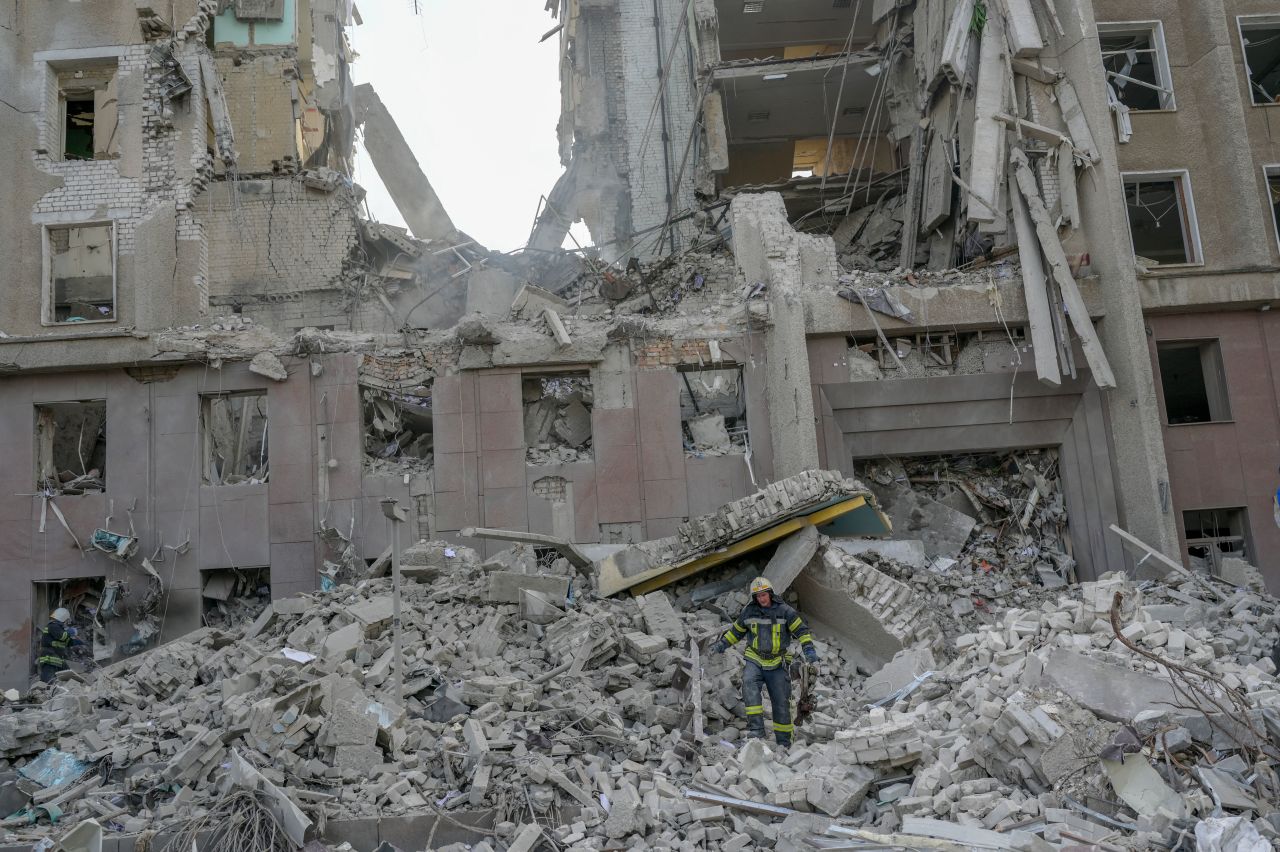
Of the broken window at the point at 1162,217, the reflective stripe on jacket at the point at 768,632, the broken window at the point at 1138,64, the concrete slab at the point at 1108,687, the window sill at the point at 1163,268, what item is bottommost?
the concrete slab at the point at 1108,687

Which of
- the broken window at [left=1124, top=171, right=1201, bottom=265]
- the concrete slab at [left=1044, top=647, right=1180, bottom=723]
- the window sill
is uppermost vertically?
the broken window at [left=1124, top=171, right=1201, bottom=265]

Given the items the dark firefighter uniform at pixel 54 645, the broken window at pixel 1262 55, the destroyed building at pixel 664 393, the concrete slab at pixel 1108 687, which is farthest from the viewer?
the broken window at pixel 1262 55

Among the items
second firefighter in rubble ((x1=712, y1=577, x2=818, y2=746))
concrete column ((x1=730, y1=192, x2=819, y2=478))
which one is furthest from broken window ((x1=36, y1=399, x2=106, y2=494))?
second firefighter in rubble ((x1=712, y1=577, x2=818, y2=746))

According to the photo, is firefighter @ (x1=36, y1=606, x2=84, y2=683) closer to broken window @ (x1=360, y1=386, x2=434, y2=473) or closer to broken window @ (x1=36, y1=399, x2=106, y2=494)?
broken window @ (x1=36, y1=399, x2=106, y2=494)

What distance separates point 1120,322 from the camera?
14.7 m

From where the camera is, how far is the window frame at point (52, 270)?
48.6ft

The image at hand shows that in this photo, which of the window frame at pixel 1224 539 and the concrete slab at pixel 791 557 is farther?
the window frame at pixel 1224 539

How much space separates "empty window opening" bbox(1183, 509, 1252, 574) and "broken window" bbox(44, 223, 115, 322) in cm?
1770

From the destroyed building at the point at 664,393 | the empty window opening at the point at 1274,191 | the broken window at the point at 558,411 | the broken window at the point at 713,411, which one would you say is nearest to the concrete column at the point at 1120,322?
the destroyed building at the point at 664,393

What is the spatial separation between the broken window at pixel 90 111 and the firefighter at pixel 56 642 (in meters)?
7.40

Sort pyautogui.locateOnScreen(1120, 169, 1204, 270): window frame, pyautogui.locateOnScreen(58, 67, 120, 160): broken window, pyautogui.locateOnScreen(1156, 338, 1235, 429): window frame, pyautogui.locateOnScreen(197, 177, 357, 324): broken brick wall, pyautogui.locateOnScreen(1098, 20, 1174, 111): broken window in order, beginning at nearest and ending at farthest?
pyautogui.locateOnScreen(1156, 338, 1235, 429): window frame < pyautogui.locateOnScreen(1120, 169, 1204, 270): window frame < pyautogui.locateOnScreen(58, 67, 120, 160): broken window < pyautogui.locateOnScreen(1098, 20, 1174, 111): broken window < pyautogui.locateOnScreen(197, 177, 357, 324): broken brick wall

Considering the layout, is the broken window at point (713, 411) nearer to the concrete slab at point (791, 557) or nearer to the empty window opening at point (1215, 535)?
the concrete slab at point (791, 557)

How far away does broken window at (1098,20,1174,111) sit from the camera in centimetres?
1630

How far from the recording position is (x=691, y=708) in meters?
8.62
